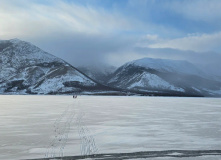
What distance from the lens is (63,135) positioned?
1942cm

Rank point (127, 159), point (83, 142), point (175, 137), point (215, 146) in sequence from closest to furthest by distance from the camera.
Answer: point (127, 159) < point (215, 146) < point (83, 142) < point (175, 137)

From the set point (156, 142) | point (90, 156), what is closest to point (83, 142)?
point (90, 156)

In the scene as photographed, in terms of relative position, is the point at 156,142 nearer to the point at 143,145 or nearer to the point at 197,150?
the point at 143,145

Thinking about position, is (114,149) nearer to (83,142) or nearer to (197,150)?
(83,142)

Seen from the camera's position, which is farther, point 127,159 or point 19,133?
point 19,133

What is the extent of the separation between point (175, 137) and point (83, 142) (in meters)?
7.09

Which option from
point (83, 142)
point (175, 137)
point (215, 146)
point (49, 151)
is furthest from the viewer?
point (175, 137)

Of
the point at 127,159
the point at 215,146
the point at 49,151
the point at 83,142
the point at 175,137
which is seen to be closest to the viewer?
the point at 127,159

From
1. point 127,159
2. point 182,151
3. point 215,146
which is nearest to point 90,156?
point 127,159

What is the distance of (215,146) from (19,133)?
1458cm

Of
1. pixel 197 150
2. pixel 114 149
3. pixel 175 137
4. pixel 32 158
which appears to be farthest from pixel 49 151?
pixel 175 137

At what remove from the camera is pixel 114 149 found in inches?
579

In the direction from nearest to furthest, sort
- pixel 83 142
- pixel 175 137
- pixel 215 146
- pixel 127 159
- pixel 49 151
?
pixel 127 159 < pixel 49 151 < pixel 215 146 < pixel 83 142 < pixel 175 137

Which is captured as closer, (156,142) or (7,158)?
(7,158)
